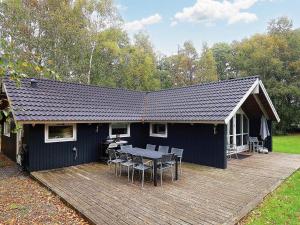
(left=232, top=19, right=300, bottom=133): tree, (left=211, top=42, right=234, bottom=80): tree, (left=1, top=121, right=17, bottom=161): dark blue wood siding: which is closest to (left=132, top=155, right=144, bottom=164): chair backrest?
(left=1, top=121, right=17, bottom=161): dark blue wood siding

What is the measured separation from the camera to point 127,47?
26.1 m

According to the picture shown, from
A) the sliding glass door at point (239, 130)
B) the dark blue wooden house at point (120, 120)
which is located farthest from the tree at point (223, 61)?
the dark blue wooden house at point (120, 120)

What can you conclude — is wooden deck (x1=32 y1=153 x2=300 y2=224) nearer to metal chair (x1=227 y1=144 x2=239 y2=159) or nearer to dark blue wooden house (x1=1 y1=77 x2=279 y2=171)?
dark blue wooden house (x1=1 y1=77 x2=279 y2=171)

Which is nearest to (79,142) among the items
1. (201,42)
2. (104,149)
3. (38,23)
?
(104,149)

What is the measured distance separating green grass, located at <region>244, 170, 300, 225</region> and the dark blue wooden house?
2.64 m

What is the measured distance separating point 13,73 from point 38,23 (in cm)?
1961

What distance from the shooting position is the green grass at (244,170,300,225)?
15.2ft

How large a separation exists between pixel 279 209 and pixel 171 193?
8.53 ft

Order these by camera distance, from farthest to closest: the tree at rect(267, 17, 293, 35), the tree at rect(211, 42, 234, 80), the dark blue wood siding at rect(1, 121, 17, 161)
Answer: the tree at rect(211, 42, 234, 80), the tree at rect(267, 17, 293, 35), the dark blue wood siding at rect(1, 121, 17, 161)

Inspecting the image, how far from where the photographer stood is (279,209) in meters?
5.16

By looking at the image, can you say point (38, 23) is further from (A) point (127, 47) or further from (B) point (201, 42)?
(B) point (201, 42)

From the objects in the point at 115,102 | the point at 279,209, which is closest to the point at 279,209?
the point at 279,209

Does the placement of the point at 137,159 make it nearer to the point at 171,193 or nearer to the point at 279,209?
the point at 171,193

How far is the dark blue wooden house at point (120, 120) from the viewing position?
8.38m
